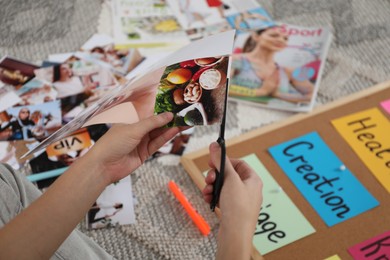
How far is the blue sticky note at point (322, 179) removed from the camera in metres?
0.87

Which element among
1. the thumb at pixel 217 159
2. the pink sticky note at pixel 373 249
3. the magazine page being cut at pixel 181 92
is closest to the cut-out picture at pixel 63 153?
the magazine page being cut at pixel 181 92

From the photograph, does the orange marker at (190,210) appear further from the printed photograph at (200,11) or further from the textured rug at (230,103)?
the printed photograph at (200,11)

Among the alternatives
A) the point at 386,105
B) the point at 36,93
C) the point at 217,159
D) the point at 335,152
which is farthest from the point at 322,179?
the point at 36,93

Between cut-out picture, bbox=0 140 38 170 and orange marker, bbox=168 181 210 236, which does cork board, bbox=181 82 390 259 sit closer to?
orange marker, bbox=168 181 210 236

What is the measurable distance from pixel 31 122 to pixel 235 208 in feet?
1.82

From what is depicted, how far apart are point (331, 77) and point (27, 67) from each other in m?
0.66

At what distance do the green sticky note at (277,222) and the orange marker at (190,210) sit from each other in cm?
9

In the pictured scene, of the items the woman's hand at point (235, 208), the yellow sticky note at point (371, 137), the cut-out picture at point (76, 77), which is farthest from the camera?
the cut-out picture at point (76, 77)

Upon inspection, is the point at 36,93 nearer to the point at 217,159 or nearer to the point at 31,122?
the point at 31,122

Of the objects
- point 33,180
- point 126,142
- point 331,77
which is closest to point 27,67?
point 33,180

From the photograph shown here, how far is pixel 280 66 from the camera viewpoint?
1060mm

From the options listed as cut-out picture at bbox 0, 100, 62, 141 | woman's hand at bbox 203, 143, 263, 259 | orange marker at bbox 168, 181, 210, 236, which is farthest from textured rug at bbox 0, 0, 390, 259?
woman's hand at bbox 203, 143, 263, 259

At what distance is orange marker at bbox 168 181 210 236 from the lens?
85 centimetres

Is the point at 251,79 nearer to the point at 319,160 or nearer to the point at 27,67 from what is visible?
the point at 319,160
